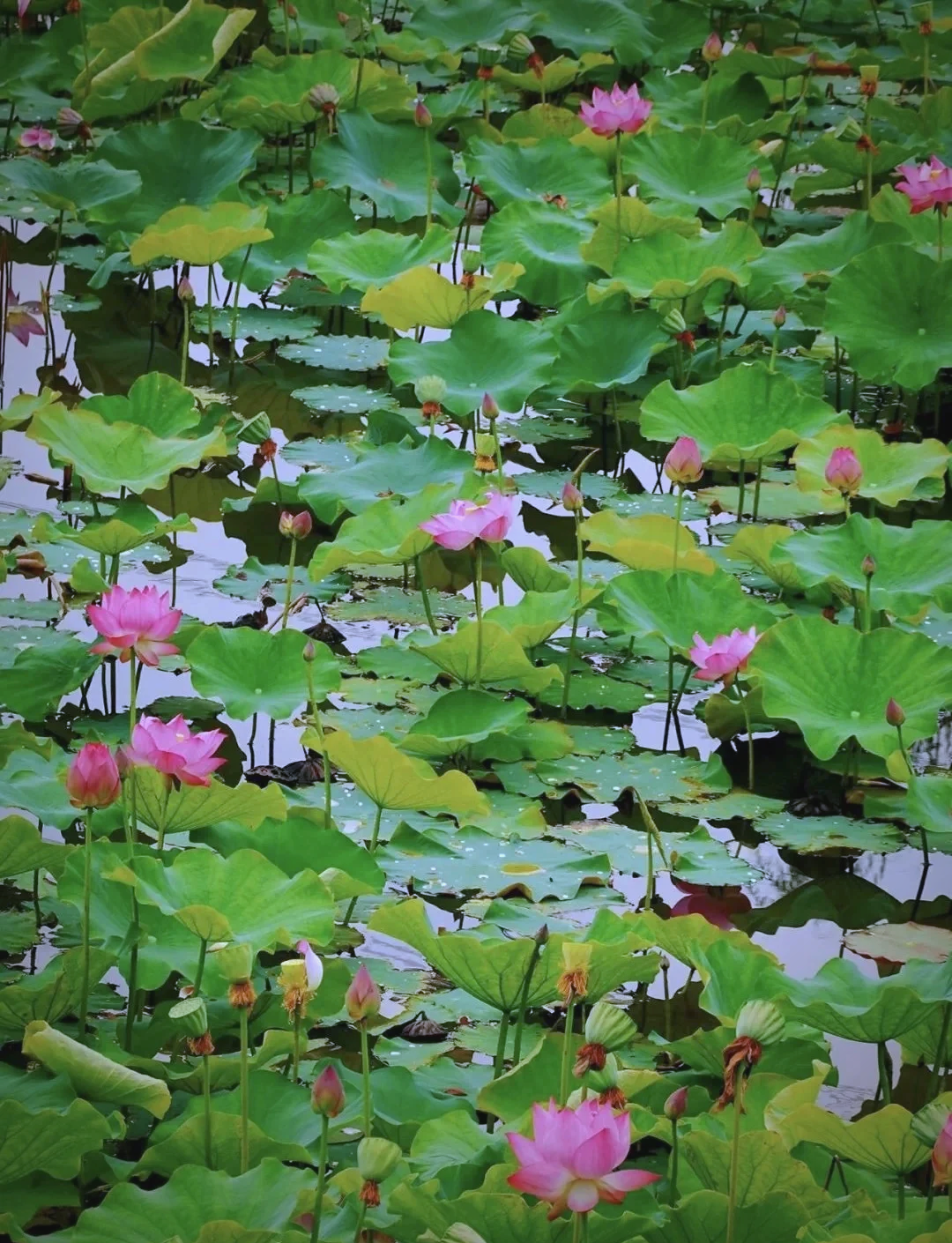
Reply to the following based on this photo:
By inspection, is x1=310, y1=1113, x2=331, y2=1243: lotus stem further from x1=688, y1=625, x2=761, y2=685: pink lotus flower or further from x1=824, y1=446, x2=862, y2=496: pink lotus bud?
x1=824, y1=446, x2=862, y2=496: pink lotus bud

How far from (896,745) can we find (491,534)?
535 mm

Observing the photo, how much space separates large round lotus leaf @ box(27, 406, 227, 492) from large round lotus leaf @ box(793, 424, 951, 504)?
87 cm

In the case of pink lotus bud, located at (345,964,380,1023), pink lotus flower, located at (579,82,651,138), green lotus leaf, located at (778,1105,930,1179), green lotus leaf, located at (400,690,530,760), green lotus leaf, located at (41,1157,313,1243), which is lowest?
green lotus leaf, located at (400,690,530,760)

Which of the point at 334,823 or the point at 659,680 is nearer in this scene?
the point at 334,823

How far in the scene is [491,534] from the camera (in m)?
2.10

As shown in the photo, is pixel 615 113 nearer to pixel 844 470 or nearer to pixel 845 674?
pixel 844 470

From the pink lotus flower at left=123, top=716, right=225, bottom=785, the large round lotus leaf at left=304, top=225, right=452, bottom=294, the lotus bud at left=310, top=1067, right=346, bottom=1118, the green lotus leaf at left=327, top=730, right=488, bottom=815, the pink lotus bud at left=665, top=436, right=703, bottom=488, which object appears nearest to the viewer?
the lotus bud at left=310, top=1067, right=346, bottom=1118

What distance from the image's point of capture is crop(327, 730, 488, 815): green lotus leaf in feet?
5.78

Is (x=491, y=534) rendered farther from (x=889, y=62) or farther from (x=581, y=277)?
(x=889, y=62)

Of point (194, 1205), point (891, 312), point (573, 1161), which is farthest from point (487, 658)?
point (891, 312)

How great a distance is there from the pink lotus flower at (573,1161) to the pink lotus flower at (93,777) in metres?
0.52

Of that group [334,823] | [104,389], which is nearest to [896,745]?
[334,823]

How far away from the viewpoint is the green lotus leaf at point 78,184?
353cm

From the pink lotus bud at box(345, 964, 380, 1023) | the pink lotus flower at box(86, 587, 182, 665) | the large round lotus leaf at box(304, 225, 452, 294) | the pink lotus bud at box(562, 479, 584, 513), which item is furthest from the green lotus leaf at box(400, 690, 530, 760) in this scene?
the large round lotus leaf at box(304, 225, 452, 294)
